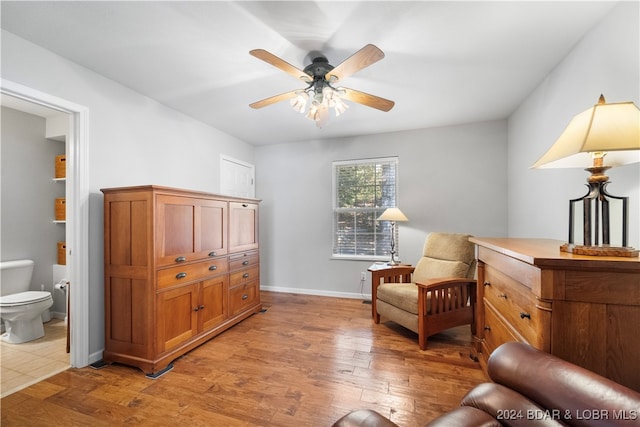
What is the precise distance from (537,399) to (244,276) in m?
2.82

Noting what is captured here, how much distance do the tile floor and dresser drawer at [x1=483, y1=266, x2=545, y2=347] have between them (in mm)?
3207

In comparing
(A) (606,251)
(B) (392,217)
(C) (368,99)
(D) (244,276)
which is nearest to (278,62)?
(C) (368,99)

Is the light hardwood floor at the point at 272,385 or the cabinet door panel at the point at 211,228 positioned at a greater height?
the cabinet door panel at the point at 211,228

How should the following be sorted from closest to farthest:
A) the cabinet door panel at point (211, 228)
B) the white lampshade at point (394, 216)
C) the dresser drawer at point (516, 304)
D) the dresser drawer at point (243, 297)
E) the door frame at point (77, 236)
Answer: the dresser drawer at point (516, 304)
the door frame at point (77, 236)
the cabinet door panel at point (211, 228)
the dresser drawer at point (243, 297)
the white lampshade at point (394, 216)

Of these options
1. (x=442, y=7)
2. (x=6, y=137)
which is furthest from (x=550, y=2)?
(x=6, y=137)

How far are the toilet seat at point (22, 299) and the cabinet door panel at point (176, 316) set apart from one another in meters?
1.50

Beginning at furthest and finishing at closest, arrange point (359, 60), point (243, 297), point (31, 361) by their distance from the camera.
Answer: point (243, 297)
point (31, 361)
point (359, 60)

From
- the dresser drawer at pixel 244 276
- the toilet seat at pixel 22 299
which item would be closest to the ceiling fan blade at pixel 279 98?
the dresser drawer at pixel 244 276

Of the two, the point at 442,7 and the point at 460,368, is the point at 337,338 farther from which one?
the point at 442,7

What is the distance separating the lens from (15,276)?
2.81 meters

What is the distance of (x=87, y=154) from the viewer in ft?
6.98

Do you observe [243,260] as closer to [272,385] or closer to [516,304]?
[272,385]

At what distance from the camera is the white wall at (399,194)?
3.40m

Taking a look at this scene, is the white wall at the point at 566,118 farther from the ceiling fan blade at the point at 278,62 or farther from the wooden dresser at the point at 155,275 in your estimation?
the wooden dresser at the point at 155,275
